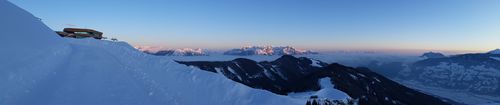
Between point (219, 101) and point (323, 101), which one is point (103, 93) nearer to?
point (219, 101)

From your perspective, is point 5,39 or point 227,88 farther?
point 227,88

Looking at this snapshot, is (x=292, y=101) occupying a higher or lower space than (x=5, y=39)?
lower

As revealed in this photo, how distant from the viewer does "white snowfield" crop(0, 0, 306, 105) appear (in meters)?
22.4

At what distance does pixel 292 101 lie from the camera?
32.0 metres

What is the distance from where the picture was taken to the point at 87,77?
26.4 metres

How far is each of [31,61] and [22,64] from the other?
3.48ft

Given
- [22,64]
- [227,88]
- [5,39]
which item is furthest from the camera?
[227,88]

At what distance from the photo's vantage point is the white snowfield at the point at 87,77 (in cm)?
2244

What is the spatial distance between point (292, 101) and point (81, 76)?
17328 millimetres

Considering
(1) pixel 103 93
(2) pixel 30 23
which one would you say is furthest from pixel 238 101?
(2) pixel 30 23

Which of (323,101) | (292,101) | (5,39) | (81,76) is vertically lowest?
(323,101)

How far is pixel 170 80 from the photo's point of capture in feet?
105

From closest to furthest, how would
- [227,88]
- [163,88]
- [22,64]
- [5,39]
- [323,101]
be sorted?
[22,64]
[5,39]
[163,88]
[227,88]
[323,101]

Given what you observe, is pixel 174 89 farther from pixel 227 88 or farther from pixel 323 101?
pixel 323 101
